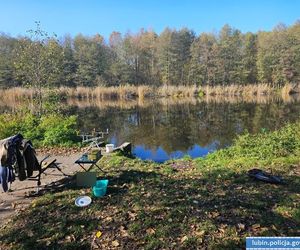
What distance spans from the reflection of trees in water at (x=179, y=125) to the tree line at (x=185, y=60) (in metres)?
21.8

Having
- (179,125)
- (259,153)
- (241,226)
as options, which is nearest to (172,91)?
(179,125)

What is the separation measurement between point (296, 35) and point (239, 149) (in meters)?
38.7

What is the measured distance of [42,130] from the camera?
11.8 m

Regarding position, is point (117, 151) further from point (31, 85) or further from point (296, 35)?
point (296, 35)

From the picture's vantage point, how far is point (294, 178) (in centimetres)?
588

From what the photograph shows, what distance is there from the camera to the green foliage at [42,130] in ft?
35.4

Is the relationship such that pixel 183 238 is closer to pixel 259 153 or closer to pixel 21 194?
pixel 21 194

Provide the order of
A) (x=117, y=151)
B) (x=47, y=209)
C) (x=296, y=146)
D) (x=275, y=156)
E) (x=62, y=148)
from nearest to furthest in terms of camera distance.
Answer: (x=47, y=209), (x=275, y=156), (x=296, y=146), (x=117, y=151), (x=62, y=148)

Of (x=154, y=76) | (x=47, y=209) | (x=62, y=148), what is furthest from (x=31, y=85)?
(x=154, y=76)

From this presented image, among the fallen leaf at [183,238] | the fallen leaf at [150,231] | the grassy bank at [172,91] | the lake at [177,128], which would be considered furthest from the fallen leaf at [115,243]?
the grassy bank at [172,91]

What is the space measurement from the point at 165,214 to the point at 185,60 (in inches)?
1691

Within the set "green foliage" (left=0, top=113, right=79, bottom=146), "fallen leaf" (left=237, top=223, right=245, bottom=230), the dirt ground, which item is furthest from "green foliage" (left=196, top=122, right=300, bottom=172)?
"green foliage" (left=0, top=113, right=79, bottom=146)

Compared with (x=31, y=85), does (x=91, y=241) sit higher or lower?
lower

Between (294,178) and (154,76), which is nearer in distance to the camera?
(294,178)
